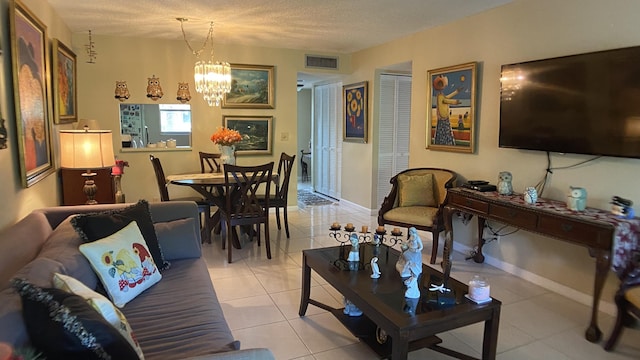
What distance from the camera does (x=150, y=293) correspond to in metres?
2.15

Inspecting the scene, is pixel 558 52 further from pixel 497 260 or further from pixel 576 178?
pixel 497 260

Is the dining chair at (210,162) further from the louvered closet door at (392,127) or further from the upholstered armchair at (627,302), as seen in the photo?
the upholstered armchair at (627,302)

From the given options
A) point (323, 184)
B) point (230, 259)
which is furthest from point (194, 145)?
point (323, 184)

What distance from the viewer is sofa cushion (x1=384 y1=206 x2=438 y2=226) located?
12.8ft

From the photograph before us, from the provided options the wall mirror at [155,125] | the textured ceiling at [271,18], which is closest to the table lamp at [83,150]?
the textured ceiling at [271,18]

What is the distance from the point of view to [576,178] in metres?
3.09

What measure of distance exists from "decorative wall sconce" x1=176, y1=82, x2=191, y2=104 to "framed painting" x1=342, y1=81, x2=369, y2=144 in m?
2.39

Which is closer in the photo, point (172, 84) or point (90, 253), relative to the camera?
point (90, 253)

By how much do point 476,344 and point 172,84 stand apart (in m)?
4.68

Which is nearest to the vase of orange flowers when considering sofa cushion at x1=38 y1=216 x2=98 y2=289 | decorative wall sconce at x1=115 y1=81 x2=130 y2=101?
decorative wall sconce at x1=115 y1=81 x2=130 y2=101

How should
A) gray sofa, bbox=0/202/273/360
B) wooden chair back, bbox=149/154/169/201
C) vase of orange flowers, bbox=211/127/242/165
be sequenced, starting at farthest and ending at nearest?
vase of orange flowers, bbox=211/127/242/165 < wooden chair back, bbox=149/154/169/201 < gray sofa, bbox=0/202/273/360

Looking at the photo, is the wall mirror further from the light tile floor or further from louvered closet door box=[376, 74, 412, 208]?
louvered closet door box=[376, 74, 412, 208]

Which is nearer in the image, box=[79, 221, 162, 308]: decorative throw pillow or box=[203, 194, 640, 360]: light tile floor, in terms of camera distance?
box=[79, 221, 162, 308]: decorative throw pillow

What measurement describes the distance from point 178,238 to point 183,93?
297cm
